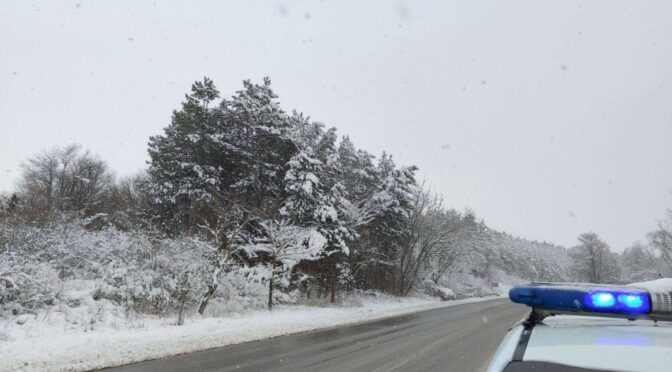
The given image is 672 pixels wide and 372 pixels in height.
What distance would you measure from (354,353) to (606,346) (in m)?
10.1

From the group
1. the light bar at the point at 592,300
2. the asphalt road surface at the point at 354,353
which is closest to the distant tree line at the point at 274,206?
the asphalt road surface at the point at 354,353

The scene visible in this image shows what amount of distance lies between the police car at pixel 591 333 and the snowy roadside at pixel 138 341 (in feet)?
30.0

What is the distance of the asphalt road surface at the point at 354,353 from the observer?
950cm

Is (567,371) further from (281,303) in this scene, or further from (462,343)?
(281,303)

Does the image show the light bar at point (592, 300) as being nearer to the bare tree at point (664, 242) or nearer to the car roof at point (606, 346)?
the car roof at point (606, 346)

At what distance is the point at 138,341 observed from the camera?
38.6 ft

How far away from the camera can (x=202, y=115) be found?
30.2 metres

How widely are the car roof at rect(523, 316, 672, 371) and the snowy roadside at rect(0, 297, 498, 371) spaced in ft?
→ 30.5

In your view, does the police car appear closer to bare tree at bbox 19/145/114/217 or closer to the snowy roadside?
the snowy roadside

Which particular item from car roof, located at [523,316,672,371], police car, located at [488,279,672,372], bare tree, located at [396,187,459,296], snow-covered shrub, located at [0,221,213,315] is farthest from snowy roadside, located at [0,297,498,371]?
bare tree, located at [396,187,459,296]

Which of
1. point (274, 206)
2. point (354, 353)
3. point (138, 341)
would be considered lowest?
point (354, 353)

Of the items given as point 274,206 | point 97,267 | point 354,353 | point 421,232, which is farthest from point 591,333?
point 421,232

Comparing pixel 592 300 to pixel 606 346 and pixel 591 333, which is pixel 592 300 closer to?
pixel 591 333

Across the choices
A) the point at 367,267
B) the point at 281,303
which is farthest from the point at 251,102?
the point at 367,267
